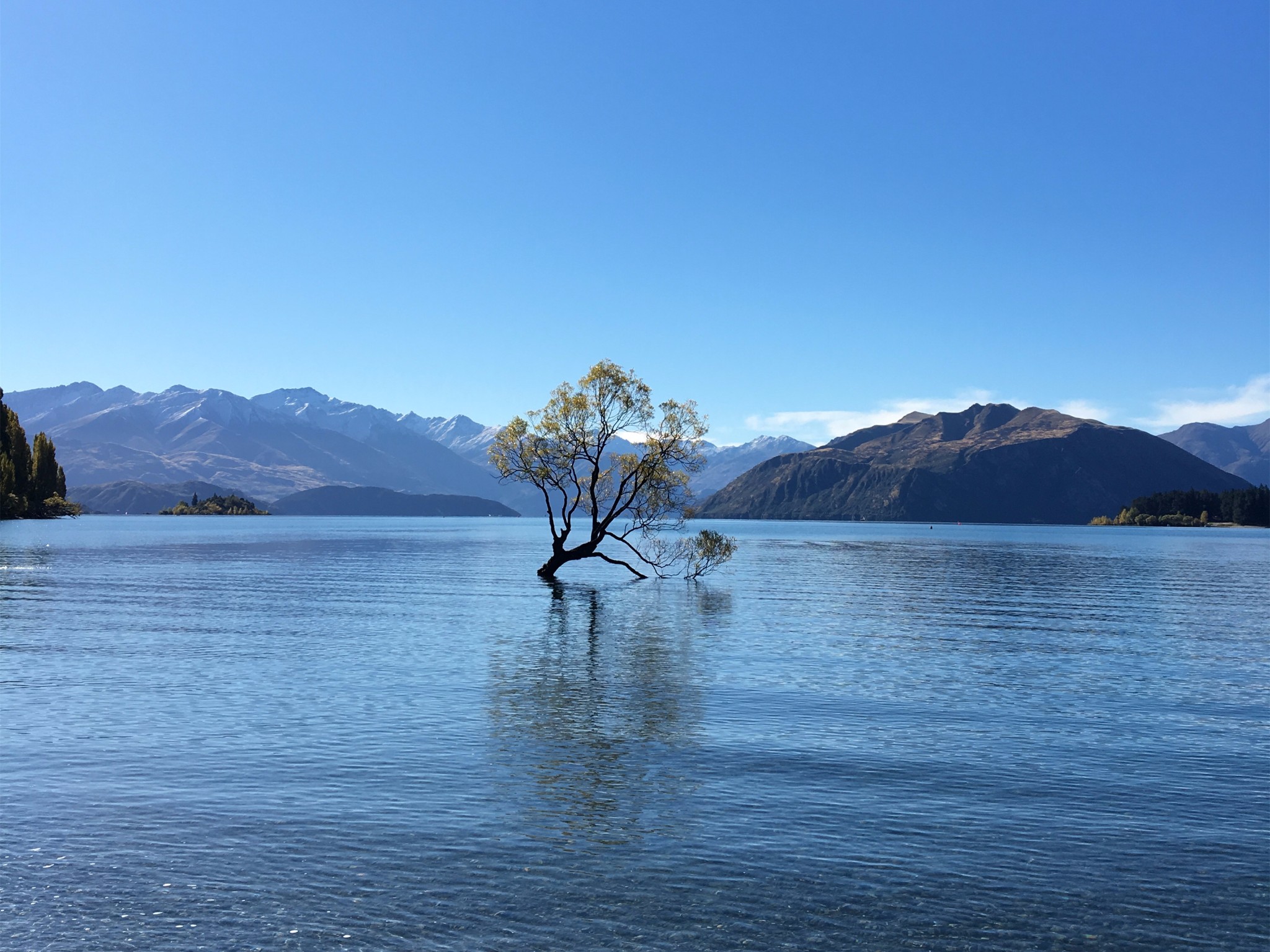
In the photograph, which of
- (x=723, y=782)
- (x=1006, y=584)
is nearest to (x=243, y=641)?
(x=723, y=782)

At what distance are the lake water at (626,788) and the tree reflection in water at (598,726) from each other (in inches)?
6.2

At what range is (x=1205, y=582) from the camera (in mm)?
99875

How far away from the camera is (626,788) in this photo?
72.6 ft

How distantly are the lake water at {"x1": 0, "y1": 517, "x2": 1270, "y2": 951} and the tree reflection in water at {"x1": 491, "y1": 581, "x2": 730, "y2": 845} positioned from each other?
0.16 m

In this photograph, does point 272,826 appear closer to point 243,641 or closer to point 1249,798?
point 1249,798

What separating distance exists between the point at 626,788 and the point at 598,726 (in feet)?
22.8

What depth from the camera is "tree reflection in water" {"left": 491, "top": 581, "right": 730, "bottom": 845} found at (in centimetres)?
2019

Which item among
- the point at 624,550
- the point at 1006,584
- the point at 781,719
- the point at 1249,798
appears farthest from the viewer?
the point at 624,550

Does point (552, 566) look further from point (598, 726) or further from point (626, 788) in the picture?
point (626, 788)

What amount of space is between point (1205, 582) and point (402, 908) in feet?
351

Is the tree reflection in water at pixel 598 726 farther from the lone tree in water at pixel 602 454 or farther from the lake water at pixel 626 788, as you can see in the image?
the lone tree in water at pixel 602 454

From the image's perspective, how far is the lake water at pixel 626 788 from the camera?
14883mm

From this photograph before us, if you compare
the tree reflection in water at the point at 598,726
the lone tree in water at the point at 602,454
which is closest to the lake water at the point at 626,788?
the tree reflection in water at the point at 598,726

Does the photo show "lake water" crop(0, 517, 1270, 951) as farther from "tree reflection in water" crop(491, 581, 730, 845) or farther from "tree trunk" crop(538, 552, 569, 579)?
"tree trunk" crop(538, 552, 569, 579)
